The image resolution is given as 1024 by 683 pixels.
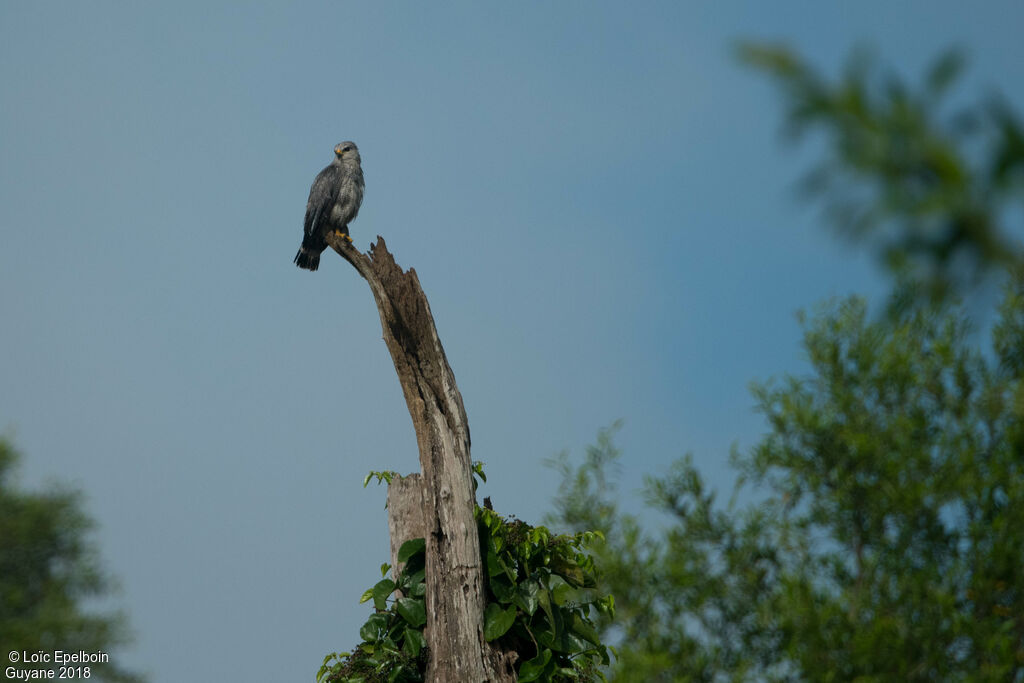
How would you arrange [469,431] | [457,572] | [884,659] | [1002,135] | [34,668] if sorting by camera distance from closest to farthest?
[1002,135], [884,659], [457,572], [469,431], [34,668]

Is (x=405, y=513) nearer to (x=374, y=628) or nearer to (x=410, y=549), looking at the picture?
(x=410, y=549)

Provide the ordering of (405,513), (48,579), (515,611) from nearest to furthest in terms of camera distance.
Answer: (515,611) → (405,513) → (48,579)

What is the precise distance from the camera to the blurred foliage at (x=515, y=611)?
6.39 metres

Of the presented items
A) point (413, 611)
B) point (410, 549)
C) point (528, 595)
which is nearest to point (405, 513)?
point (410, 549)

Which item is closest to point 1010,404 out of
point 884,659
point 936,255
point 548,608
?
point 884,659

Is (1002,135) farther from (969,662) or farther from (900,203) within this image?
(969,662)

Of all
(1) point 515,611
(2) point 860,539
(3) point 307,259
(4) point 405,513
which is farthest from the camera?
(3) point 307,259

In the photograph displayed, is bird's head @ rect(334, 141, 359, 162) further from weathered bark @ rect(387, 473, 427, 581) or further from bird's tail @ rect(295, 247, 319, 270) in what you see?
weathered bark @ rect(387, 473, 427, 581)

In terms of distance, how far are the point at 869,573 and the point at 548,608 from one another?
8.72ft

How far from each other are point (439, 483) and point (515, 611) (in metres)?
1.01

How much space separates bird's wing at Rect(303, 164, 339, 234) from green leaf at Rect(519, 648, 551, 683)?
19.6ft

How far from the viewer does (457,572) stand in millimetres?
6262

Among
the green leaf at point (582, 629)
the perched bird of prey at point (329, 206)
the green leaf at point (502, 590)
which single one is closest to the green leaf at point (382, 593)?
the green leaf at point (502, 590)

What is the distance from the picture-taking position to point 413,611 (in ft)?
21.0
